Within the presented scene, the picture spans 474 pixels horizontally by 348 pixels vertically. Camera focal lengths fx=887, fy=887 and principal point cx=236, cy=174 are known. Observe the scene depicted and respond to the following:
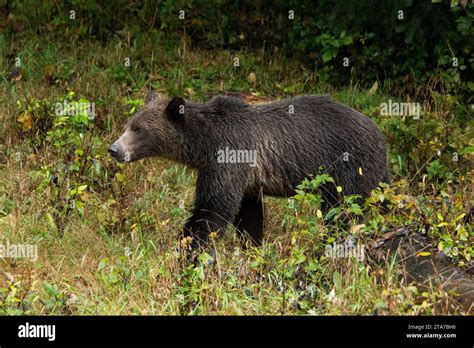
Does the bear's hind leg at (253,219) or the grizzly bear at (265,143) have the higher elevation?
the grizzly bear at (265,143)

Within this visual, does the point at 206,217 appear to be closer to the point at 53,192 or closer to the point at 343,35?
the point at 53,192

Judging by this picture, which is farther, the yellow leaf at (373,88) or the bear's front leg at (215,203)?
the yellow leaf at (373,88)

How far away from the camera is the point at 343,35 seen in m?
11.6

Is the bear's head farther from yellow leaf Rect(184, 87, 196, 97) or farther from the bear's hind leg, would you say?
yellow leaf Rect(184, 87, 196, 97)

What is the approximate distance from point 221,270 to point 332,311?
3.33 ft

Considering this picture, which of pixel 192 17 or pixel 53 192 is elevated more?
pixel 192 17

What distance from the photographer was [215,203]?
7.50 meters

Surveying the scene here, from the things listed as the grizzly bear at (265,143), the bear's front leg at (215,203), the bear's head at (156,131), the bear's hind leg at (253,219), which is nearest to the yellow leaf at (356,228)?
the grizzly bear at (265,143)

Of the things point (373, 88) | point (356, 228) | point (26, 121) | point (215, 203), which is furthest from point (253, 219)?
point (373, 88)

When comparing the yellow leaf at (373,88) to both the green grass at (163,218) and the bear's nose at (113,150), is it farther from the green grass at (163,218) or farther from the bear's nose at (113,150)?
the bear's nose at (113,150)

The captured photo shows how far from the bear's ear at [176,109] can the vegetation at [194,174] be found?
3.05 feet

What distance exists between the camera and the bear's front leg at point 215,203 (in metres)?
7.47

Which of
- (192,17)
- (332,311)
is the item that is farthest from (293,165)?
(192,17)

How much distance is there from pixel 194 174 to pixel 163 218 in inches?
41.4
